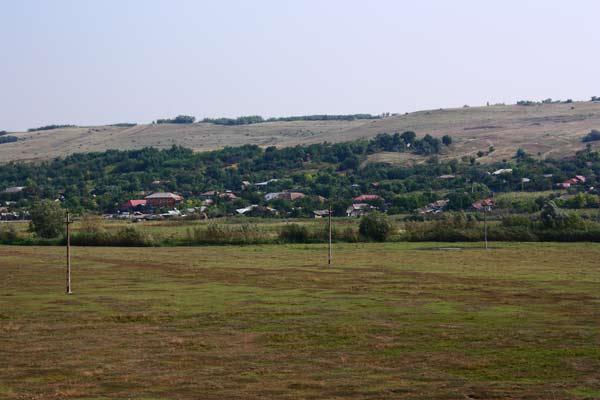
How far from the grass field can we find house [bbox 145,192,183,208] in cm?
9623

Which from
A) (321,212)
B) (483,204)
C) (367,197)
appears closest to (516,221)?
(483,204)

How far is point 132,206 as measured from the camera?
15488 centimetres

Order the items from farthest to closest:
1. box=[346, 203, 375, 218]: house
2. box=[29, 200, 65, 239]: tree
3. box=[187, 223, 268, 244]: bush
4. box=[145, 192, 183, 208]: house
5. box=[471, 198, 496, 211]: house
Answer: box=[145, 192, 183, 208]: house → box=[346, 203, 375, 218]: house → box=[471, 198, 496, 211]: house → box=[29, 200, 65, 239]: tree → box=[187, 223, 268, 244]: bush

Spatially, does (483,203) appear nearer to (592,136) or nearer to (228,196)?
(228,196)

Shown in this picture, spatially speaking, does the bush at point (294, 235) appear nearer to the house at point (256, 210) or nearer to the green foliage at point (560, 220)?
the green foliage at point (560, 220)

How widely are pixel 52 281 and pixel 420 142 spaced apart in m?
146

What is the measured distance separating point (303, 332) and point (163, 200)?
130 metres

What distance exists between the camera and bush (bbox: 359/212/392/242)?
3649 inches

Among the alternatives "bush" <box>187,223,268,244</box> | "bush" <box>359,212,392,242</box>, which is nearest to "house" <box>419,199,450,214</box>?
"bush" <box>359,212,392,242</box>

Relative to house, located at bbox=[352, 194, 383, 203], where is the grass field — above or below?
above

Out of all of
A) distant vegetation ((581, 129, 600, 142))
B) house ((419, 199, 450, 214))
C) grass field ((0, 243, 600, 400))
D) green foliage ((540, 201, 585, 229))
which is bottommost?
house ((419, 199, 450, 214))

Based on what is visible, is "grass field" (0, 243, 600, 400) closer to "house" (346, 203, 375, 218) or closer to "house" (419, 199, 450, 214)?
"house" (419, 199, 450, 214)

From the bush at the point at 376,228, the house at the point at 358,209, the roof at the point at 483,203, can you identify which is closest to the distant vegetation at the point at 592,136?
the roof at the point at 483,203

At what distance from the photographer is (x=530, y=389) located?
24156mm
